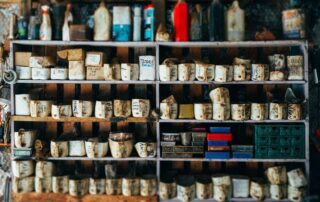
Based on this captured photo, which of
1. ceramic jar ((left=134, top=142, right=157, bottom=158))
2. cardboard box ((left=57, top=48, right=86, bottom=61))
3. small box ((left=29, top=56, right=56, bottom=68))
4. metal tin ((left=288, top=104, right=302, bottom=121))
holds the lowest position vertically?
ceramic jar ((left=134, top=142, right=157, bottom=158))

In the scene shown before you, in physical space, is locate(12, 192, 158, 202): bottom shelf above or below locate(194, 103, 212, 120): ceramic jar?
below

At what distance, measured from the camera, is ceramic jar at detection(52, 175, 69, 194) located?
128 inches

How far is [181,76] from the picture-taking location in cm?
318

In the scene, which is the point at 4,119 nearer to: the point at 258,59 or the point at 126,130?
the point at 126,130

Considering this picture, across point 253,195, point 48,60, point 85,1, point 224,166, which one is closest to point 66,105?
point 48,60

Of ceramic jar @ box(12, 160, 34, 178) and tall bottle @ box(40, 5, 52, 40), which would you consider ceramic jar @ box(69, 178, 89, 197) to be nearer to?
ceramic jar @ box(12, 160, 34, 178)

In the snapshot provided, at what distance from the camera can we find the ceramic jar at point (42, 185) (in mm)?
3256

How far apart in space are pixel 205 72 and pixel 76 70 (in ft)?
3.95

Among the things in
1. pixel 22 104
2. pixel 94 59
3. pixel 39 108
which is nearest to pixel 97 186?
pixel 39 108

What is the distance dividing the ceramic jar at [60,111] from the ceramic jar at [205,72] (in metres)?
1.27

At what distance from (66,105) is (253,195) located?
6.30 ft

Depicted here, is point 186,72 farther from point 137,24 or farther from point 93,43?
point 93,43

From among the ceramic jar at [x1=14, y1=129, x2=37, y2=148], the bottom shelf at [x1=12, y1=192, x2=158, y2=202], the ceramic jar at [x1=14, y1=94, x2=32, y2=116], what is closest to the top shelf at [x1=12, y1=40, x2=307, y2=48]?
the ceramic jar at [x1=14, y1=94, x2=32, y2=116]

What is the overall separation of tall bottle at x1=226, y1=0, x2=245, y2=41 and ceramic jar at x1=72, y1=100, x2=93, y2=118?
1443 millimetres
